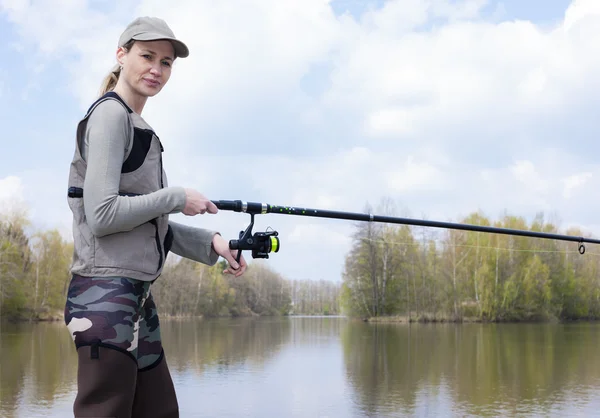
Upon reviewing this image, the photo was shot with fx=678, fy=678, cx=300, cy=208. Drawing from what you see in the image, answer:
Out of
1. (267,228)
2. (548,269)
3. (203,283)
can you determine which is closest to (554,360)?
(267,228)

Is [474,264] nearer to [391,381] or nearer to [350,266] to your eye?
[350,266]

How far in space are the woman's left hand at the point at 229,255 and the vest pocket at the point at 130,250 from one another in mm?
382

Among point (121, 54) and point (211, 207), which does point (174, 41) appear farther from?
point (211, 207)

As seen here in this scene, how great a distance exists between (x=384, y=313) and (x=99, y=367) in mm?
55650

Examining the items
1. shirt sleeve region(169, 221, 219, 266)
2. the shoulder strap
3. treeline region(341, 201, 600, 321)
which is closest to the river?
shirt sleeve region(169, 221, 219, 266)

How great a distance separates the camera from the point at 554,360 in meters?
19.4

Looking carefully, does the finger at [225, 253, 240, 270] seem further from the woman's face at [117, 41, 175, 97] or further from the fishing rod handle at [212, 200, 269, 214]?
the woman's face at [117, 41, 175, 97]

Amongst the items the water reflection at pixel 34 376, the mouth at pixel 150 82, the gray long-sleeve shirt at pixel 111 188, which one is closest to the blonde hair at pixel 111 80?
the mouth at pixel 150 82

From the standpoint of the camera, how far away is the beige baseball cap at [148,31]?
2.19 m

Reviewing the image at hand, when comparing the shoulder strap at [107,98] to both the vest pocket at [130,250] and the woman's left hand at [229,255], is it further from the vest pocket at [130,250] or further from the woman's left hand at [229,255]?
the woman's left hand at [229,255]

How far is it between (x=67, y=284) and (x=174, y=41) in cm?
6150

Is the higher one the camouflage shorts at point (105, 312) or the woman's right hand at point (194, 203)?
the woman's right hand at point (194, 203)

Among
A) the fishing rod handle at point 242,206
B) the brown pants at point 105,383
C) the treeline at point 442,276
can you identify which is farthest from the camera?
the treeline at point 442,276

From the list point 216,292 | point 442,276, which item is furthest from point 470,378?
point 216,292
